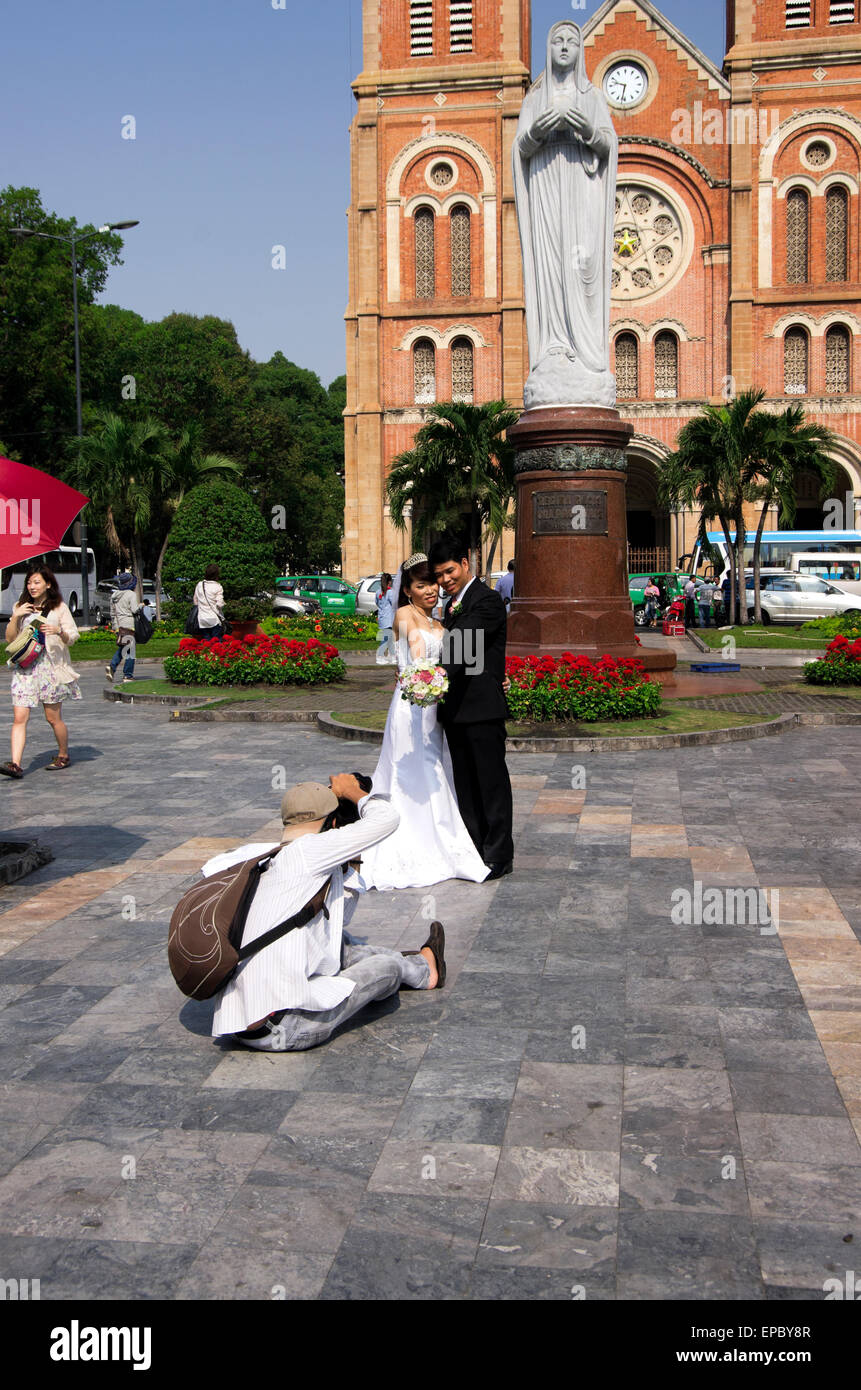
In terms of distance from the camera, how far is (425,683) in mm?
6871

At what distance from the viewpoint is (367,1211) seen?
3461 millimetres

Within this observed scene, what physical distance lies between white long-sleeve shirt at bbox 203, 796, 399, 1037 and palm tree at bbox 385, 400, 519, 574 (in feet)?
87.0

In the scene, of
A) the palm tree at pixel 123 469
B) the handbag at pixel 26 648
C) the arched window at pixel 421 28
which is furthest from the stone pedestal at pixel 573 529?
the arched window at pixel 421 28

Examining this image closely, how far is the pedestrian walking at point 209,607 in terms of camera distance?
18.4m

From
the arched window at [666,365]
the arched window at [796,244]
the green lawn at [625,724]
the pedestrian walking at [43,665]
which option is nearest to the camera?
the pedestrian walking at [43,665]

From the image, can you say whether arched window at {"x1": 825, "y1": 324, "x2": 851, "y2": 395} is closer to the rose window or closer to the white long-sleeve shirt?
the rose window

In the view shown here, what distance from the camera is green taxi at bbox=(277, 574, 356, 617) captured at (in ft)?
123

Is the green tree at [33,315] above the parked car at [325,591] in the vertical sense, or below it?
above

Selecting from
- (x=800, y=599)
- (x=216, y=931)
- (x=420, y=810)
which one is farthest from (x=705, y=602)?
(x=216, y=931)

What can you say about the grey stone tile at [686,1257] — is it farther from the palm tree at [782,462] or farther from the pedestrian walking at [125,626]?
the palm tree at [782,462]

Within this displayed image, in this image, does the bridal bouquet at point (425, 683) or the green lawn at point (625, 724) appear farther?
the green lawn at point (625, 724)

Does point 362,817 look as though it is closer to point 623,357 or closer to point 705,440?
point 705,440

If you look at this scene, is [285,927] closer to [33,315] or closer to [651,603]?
[651,603]

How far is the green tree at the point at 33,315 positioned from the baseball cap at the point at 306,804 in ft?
124
